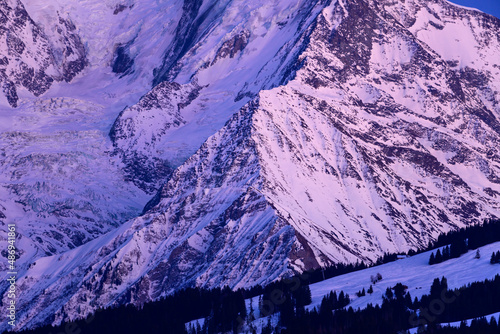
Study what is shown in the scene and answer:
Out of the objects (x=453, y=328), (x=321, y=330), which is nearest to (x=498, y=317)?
(x=453, y=328)

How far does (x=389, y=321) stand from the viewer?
19600 centimetres

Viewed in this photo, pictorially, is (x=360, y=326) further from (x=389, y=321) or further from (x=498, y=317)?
(x=498, y=317)

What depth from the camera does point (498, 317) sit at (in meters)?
188

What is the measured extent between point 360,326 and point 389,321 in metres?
4.43

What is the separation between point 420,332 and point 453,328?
13.3ft

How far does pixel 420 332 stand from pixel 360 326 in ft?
32.1

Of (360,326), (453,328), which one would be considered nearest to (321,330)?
(360,326)

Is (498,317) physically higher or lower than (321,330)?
higher

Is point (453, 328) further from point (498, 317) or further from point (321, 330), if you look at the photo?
point (321, 330)

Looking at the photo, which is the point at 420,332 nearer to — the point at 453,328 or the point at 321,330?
the point at 453,328

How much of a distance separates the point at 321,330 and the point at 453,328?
20728mm

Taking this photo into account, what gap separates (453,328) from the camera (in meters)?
186

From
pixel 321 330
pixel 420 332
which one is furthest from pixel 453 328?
pixel 321 330

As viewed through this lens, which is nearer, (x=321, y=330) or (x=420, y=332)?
(x=420, y=332)
